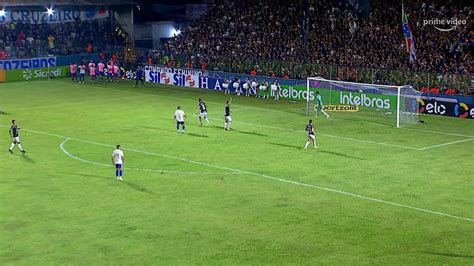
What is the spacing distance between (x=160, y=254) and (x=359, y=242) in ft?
19.5

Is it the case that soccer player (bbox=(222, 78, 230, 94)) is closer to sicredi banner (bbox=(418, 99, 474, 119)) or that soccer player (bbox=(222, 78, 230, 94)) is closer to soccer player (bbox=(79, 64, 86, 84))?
soccer player (bbox=(79, 64, 86, 84))

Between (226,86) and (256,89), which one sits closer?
(256,89)

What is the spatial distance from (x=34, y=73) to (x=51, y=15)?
868cm

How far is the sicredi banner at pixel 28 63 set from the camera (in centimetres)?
6562

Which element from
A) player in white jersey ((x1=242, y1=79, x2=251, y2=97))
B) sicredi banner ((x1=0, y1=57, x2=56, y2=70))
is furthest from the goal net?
sicredi banner ((x1=0, y1=57, x2=56, y2=70))

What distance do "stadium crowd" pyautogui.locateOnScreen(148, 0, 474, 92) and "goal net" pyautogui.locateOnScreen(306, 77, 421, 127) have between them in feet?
14.4

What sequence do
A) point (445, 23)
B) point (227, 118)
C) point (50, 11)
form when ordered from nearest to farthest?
point (227, 118)
point (445, 23)
point (50, 11)

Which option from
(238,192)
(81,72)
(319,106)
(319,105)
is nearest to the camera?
(238,192)

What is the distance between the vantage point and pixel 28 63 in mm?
67125

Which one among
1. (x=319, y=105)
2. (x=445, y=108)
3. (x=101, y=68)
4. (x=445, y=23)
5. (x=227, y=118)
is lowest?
(x=227, y=118)

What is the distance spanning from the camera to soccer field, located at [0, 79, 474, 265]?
20.9 meters

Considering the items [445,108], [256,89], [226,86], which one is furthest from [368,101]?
[226,86]

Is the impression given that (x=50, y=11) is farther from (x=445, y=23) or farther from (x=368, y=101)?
(x=445, y=23)

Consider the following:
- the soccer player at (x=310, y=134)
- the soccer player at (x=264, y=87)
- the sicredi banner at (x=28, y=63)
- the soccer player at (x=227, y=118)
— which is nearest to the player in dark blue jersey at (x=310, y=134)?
the soccer player at (x=310, y=134)
